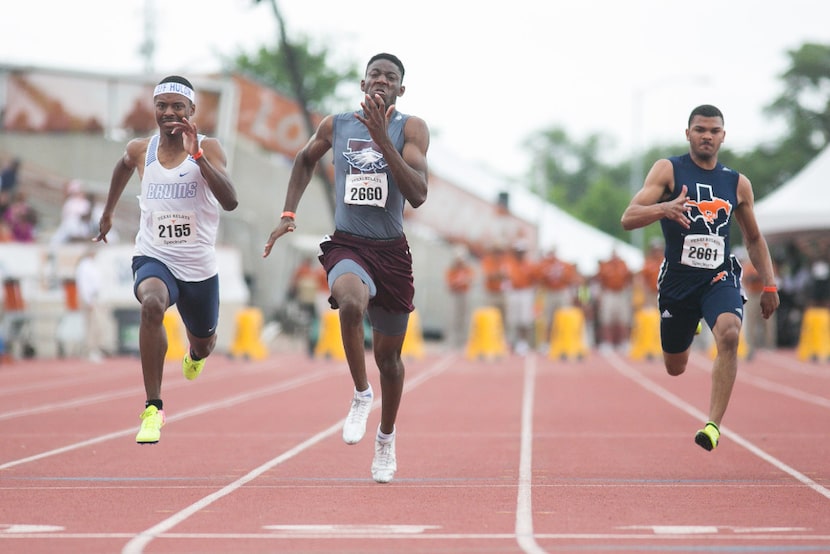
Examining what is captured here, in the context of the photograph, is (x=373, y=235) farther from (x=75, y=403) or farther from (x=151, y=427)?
(x=75, y=403)

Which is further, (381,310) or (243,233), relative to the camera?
(243,233)

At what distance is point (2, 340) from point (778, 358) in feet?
45.8

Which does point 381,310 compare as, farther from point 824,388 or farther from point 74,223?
point 74,223

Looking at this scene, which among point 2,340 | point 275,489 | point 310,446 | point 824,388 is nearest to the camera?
point 275,489

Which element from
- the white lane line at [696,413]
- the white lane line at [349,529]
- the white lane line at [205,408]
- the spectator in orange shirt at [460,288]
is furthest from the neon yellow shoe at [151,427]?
the spectator in orange shirt at [460,288]

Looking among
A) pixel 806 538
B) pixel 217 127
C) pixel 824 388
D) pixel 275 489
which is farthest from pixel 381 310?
pixel 217 127

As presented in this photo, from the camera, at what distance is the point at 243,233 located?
33.0 meters

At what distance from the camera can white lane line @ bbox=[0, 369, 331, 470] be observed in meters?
9.22

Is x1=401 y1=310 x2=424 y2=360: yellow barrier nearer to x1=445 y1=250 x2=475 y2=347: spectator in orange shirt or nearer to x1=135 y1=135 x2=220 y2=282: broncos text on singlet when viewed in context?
x1=445 y1=250 x2=475 y2=347: spectator in orange shirt

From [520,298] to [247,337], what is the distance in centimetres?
509

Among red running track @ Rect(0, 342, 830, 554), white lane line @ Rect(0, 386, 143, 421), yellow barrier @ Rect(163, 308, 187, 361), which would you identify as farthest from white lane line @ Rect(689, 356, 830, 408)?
yellow barrier @ Rect(163, 308, 187, 361)

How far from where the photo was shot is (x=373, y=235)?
7.62 metres

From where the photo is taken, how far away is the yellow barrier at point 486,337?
25.1 m

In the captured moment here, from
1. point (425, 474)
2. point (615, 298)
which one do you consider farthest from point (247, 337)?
point (425, 474)
